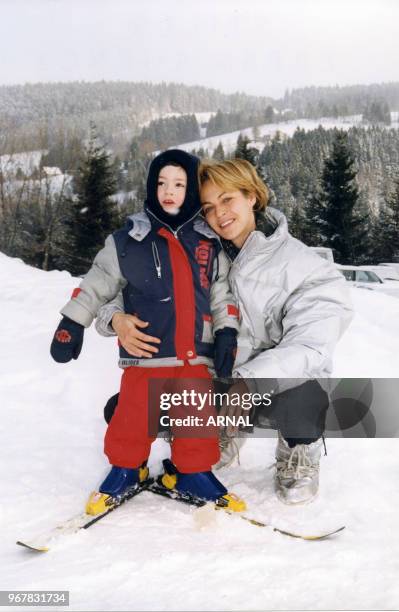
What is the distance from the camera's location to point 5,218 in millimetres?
25766

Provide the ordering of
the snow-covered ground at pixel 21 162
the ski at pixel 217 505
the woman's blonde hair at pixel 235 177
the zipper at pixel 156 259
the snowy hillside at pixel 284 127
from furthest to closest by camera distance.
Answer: the snowy hillside at pixel 284 127
the snow-covered ground at pixel 21 162
the woman's blonde hair at pixel 235 177
the zipper at pixel 156 259
the ski at pixel 217 505

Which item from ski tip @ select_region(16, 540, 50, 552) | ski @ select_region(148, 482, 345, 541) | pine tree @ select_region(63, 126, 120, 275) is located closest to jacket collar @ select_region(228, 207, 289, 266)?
ski @ select_region(148, 482, 345, 541)

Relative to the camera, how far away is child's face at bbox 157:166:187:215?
2.42m

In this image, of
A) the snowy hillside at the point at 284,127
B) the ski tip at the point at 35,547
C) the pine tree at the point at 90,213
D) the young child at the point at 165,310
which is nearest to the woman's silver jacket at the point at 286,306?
the young child at the point at 165,310

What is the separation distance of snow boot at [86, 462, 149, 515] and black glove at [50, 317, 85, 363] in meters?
0.53

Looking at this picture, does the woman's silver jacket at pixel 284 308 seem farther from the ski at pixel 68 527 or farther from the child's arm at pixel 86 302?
the ski at pixel 68 527

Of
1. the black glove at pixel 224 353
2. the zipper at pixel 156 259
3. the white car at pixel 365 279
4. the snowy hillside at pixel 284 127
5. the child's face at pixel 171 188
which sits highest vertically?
the snowy hillside at pixel 284 127

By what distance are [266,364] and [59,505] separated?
1.09 meters

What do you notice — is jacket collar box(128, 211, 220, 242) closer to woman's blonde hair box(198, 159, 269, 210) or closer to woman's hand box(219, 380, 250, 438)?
woman's blonde hair box(198, 159, 269, 210)

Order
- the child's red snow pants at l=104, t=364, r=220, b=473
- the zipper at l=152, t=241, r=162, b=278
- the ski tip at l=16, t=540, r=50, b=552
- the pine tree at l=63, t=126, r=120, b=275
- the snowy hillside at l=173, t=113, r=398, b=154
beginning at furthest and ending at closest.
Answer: the snowy hillside at l=173, t=113, r=398, b=154
the pine tree at l=63, t=126, r=120, b=275
the zipper at l=152, t=241, r=162, b=278
the child's red snow pants at l=104, t=364, r=220, b=473
the ski tip at l=16, t=540, r=50, b=552

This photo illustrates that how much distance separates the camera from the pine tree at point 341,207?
101 ft

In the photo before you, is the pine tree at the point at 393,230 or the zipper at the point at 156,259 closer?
the zipper at the point at 156,259

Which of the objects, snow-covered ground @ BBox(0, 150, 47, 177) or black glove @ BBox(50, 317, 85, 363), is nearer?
black glove @ BBox(50, 317, 85, 363)

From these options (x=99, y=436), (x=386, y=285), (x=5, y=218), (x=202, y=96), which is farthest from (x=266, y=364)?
(x=202, y=96)
